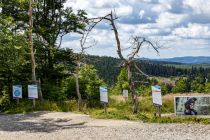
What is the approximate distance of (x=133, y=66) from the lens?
26.5 m

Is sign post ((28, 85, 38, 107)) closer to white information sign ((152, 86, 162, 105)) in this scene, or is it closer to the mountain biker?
white information sign ((152, 86, 162, 105))

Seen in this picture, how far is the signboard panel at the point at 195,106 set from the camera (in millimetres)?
20734

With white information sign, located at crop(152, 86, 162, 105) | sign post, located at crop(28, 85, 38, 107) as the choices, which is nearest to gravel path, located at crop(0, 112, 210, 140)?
white information sign, located at crop(152, 86, 162, 105)

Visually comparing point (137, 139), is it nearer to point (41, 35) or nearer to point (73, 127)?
point (73, 127)

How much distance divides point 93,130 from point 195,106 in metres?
4.85

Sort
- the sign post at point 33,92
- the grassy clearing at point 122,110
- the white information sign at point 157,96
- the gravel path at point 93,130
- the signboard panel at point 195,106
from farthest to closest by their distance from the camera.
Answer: the sign post at point 33,92, the white information sign at point 157,96, the signboard panel at point 195,106, the grassy clearing at point 122,110, the gravel path at point 93,130

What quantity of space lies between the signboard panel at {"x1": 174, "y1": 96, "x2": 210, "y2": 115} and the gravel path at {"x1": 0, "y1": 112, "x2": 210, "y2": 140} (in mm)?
2254

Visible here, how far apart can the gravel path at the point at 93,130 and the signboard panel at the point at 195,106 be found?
2.25 meters

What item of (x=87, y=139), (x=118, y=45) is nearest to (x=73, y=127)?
(x=87, y=139)

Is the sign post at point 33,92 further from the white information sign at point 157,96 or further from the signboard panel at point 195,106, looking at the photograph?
the signboard panel at point 195,106

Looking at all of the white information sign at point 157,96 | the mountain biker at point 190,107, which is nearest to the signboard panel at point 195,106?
the mountain biker at point 190,107

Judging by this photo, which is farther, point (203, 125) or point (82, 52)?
point (82, 52)

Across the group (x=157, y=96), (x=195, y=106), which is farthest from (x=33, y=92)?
(x=195, y=106)

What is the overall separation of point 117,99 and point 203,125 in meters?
21.1
